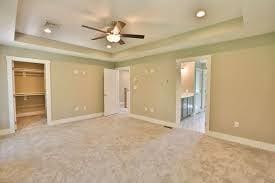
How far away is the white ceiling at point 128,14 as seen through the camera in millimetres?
2254

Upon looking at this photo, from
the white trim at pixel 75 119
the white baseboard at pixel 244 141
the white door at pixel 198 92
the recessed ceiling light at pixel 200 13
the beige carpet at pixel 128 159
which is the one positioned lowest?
the beige carpet at pixel 128 159

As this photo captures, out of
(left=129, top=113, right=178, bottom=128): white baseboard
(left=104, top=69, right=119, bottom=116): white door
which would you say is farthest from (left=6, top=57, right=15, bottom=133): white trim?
(left=129, top=113, right=178, bottom=128): white baseboard

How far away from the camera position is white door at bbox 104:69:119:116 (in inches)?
233

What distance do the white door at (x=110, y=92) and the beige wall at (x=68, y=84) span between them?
0.71ft

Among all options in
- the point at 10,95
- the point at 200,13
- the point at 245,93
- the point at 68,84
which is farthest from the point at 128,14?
the point at 10,95

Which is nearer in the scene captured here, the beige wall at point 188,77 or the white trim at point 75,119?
the white trim at point 75,119

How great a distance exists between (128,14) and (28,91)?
17.4 feet

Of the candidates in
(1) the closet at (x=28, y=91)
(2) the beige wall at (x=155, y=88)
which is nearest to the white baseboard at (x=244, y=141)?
(2) the beige wall at (x=155, y=88)

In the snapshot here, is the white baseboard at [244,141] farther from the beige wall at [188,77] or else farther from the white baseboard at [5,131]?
the white baseboard at [5,131]

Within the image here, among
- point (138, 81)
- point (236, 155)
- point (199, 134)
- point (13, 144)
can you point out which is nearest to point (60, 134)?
point (13, 144)

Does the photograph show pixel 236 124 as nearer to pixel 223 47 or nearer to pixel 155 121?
pixel 223 47

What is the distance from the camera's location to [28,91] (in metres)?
5.68

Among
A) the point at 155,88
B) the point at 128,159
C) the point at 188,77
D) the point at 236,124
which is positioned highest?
the point at 188,77

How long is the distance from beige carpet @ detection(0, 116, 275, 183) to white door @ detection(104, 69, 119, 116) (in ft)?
7.28
